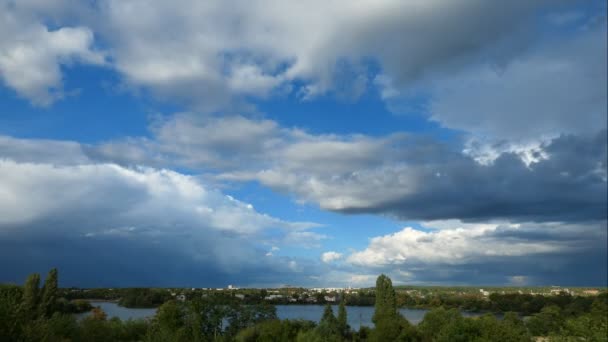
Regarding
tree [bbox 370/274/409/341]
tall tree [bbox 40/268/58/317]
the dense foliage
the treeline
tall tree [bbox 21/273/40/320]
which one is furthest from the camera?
the treeline

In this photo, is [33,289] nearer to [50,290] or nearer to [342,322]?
[50,290]

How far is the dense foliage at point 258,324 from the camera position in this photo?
37844 mm

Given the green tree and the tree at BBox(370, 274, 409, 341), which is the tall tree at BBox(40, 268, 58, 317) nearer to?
the tree at BBox(370, 274, 409, 341)

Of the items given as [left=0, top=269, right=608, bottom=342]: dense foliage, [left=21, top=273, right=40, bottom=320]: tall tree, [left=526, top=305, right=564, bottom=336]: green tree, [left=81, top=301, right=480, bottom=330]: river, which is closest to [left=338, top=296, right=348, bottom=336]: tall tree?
[left=0, top=269, right=608, bottom=342]: dense foliage

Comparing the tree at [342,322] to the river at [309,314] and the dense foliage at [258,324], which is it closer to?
the dense foliage at [258,324]

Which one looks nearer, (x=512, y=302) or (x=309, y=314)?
(x=512, y=302)

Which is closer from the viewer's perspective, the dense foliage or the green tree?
the dense foliage

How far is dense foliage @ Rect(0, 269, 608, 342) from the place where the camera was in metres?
37.8

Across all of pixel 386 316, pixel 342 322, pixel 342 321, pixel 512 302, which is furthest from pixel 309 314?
pixel 386 316

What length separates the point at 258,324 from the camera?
278 ft

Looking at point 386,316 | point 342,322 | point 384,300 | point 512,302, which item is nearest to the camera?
point 386,316

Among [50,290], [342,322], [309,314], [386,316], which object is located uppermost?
[50,290]

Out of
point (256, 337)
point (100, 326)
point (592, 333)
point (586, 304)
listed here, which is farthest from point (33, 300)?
point (586, 304)

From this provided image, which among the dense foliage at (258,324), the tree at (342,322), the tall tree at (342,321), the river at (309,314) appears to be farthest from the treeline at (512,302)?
the tall tree at (342,321)
